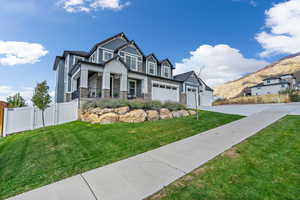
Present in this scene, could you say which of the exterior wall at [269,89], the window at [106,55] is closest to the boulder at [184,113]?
the window at [106,55]

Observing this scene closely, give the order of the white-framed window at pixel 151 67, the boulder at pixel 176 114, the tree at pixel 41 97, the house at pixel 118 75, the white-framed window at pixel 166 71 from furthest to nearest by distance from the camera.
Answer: the white-framed window at pixel 166 71, the white-framed window at pixel 151 67, the house at pixel 118 75, the boulder at pixel 176 114, the tree at pixel 41 97

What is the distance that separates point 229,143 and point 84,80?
10370mm

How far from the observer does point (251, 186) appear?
2.48 m

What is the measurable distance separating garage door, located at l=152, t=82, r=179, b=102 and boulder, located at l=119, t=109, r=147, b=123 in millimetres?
6261

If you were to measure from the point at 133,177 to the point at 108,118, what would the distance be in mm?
6253

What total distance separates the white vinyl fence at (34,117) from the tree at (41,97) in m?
0.65

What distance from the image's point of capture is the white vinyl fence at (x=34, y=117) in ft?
33.7

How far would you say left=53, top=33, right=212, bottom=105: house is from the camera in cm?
1262

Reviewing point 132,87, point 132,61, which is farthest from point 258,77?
point 132,87

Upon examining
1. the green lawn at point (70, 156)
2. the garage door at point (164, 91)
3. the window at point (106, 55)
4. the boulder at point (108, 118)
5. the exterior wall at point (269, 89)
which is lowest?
the green lawn at point (70, 156)

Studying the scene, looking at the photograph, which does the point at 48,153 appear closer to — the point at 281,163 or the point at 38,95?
the point at 281,163

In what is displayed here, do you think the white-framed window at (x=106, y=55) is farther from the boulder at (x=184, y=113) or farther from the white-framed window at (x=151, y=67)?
the boulder at (x=184, y=113)

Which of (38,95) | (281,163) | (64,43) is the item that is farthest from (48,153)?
(64,43)

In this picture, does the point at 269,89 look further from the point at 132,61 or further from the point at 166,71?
the point at 132,61
